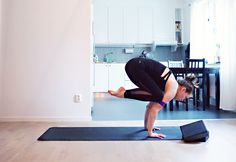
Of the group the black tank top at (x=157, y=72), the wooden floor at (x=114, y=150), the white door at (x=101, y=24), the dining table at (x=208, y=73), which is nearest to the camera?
the wooden floor at (x=114, y=150)

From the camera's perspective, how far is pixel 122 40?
28.4ft

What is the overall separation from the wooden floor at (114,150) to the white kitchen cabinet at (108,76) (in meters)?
5.10

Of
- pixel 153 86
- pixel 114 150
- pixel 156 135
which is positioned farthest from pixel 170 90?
pixel 114 150

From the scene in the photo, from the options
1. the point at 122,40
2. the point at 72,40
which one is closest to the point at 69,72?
the point at 72,40

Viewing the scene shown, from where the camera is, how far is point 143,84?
124 inches

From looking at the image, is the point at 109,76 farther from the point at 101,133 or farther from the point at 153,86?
the point at 153,86

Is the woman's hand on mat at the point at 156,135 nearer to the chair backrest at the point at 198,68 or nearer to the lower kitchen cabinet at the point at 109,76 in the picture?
the chair backrest at the point at 198,68

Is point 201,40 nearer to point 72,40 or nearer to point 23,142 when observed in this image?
point 72,40

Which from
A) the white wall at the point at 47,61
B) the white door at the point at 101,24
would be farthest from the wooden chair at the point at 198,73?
the white door at the point at 101,24

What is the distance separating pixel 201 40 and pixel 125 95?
13.3 ft

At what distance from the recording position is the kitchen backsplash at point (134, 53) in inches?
349

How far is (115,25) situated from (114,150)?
21.0 feet

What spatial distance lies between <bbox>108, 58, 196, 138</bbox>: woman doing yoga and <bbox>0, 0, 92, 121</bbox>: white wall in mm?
1130

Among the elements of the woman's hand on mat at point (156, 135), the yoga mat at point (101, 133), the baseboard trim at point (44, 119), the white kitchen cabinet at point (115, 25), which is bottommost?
the yoga mat at point (101, 133)
